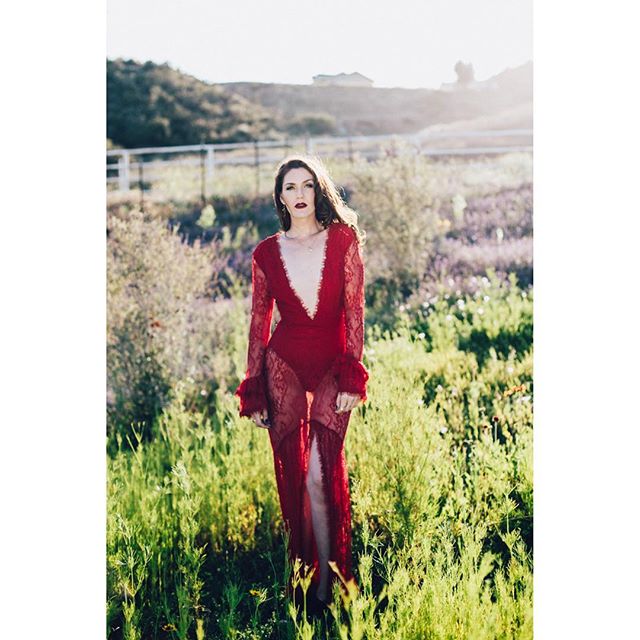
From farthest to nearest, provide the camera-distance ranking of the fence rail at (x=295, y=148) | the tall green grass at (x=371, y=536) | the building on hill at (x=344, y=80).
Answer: the fence rail at (x=295, y=148), the building on hill at (x=344, y=80), the tall green grass at (x=371, y=536)

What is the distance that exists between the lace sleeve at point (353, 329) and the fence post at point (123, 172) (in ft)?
14.6

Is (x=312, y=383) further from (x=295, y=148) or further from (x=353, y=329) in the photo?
(x=295, y=148)

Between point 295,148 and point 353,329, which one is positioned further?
point 295,148

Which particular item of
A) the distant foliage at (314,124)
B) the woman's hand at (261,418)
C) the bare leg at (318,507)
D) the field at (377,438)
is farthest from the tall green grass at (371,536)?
the distant foliage at (314,124)

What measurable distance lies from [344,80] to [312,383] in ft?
6.36

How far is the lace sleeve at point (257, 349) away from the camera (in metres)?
2.40

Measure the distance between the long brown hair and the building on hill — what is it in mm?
1303

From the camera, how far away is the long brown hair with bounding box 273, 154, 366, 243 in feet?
7.69

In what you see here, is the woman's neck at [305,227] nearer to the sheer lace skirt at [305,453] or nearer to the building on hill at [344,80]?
the sheer lace skirt at [305,453]

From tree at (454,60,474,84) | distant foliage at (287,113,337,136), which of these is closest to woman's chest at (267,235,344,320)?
tree at (454,60,474,84)

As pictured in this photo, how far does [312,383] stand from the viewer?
237cm

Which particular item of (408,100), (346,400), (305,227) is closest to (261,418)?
(346,400)
